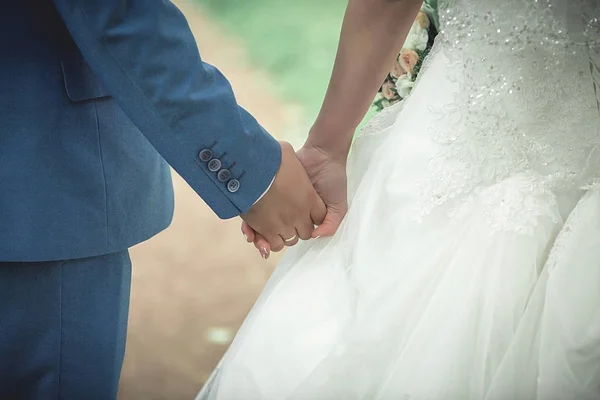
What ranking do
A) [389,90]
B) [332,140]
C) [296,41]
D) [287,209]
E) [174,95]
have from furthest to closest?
[296,41] → [389,90] → [332,140] → [287,209] → [174,95]

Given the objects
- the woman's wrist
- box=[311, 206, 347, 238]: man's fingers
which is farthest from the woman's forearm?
box=[311, 206, 347, 238]: man's fingers

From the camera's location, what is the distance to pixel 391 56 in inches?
33.3

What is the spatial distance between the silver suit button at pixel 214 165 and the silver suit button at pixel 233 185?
0.07 feet

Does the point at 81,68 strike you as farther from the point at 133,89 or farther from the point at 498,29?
the point at 498,29

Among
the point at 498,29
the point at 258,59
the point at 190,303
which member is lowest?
the point at 190,303

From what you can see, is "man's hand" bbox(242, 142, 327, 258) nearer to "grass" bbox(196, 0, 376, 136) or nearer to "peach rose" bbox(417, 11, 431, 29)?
"peach rose" bbox(417, 11, 431, 29)

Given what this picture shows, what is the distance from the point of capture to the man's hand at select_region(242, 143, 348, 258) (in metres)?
0.80

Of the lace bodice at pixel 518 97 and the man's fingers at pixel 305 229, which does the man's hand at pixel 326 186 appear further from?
the lace bodice at pixel 518 97

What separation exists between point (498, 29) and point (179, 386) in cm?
101

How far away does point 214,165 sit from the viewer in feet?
2.10

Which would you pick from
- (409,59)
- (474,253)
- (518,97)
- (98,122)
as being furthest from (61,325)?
(409,59)

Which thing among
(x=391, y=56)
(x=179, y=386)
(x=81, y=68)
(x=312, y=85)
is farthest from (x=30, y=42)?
(x=312, y=85)

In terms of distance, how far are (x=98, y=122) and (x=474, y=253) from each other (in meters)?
0.40

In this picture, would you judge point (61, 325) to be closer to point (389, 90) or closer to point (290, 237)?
point (290, 237)
